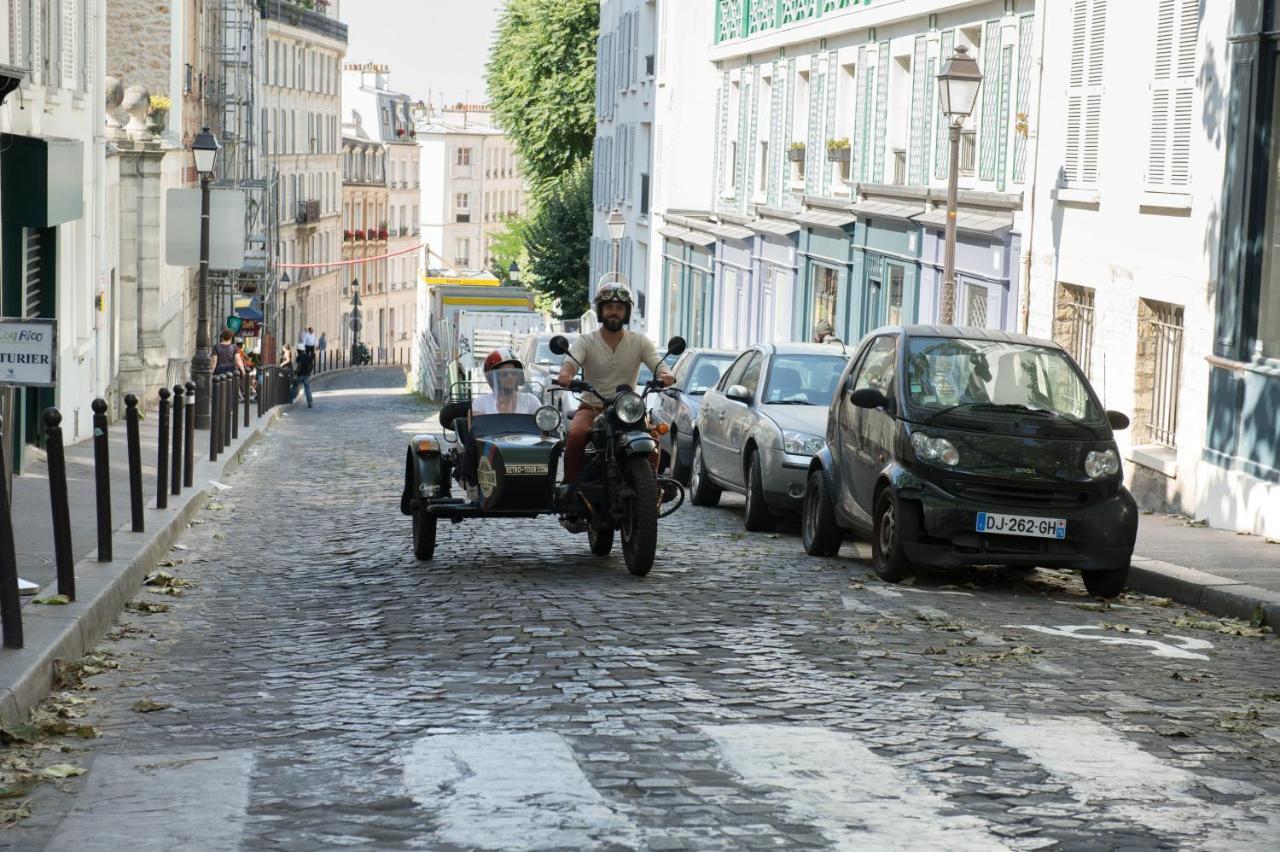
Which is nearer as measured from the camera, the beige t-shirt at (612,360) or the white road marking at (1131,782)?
the white road marking at (1131,782)

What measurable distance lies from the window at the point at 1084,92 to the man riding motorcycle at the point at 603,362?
9.89m

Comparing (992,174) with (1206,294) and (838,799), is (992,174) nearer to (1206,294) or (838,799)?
(1206,294)

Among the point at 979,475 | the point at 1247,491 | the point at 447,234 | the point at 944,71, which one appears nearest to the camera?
the point at 979,475

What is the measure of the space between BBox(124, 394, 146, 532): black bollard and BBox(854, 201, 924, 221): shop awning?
1579 centimetres

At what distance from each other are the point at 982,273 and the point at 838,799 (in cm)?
1905

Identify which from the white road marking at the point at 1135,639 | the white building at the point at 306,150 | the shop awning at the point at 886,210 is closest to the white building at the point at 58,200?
the white road marking at the point at 1135,639

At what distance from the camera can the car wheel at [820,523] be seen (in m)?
13.9

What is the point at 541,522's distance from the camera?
16.3 metres

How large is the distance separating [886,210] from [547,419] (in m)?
17.0

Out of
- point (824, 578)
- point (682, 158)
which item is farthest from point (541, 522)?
point (682, 158)

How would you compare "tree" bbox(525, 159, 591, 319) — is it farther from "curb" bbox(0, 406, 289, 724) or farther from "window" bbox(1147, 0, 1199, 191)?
"curb" bbox(0, 406, 289, 724)

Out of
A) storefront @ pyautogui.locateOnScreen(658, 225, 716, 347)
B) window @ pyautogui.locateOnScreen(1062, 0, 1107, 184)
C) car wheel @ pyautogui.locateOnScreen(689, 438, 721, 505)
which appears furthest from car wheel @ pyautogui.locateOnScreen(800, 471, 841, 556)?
storefront @ pyautogui.locateOnScreen(658, 225, 716, 347)

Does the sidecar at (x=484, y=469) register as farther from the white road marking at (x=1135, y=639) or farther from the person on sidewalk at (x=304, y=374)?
the person on sidewalk at (x=304, y=374)

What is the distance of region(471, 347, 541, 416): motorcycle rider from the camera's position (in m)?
13.2
